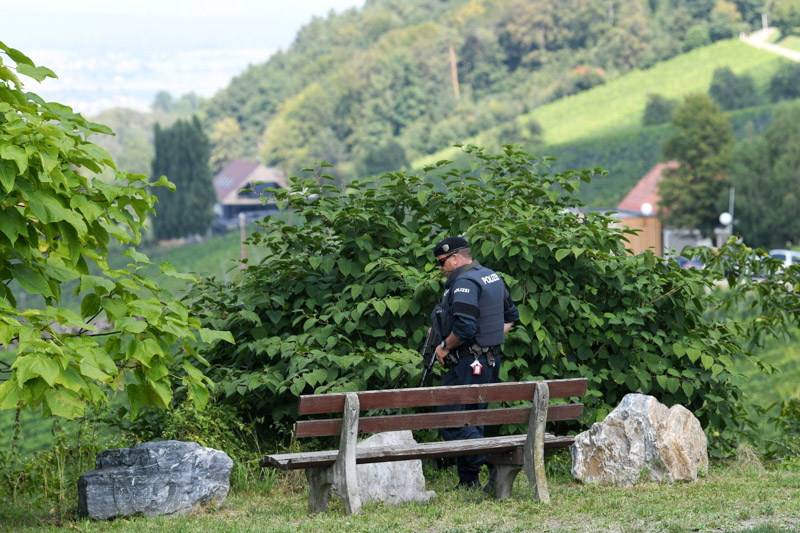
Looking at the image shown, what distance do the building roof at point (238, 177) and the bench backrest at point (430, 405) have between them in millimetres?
121081

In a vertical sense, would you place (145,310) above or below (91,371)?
above

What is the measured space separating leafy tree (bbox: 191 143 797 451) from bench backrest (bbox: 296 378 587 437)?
4.52ft

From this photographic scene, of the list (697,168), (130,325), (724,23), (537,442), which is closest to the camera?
(130,325)

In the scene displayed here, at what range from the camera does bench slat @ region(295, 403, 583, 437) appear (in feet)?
18.7

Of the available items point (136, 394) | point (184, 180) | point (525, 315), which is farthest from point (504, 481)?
point (184, 180)

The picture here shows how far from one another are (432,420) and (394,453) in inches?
13.5

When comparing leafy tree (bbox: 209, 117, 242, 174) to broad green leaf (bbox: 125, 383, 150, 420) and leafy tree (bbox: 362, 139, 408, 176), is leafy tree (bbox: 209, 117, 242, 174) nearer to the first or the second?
leafy tree (bbox: 362, 139, 408, 176)

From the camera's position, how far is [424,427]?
19.5 feet

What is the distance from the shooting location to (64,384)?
188 inches

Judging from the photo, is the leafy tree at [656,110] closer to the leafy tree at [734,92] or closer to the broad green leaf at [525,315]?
the leafy tree at [734,92]

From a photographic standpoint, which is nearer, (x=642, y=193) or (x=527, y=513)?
(x=527, y=513)

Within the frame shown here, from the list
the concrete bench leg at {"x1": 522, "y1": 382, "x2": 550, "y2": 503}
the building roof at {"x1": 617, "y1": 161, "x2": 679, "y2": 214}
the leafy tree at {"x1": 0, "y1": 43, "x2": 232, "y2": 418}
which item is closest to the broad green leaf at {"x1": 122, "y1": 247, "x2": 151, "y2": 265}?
the leafy tree at {"x1": 0, "y1": 43, "x2": 232, "y2": 418}

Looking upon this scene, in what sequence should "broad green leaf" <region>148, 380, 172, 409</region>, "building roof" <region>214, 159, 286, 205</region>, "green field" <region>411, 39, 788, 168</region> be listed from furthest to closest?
"green field" <region>411, 39, 788, 168</region>, "building roof" <region>214, 159, 286, 205</region>, "broad green leaf" <region>148, 380, 172, 409</region>

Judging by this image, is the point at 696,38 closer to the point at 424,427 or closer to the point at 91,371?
the point at 424,427
